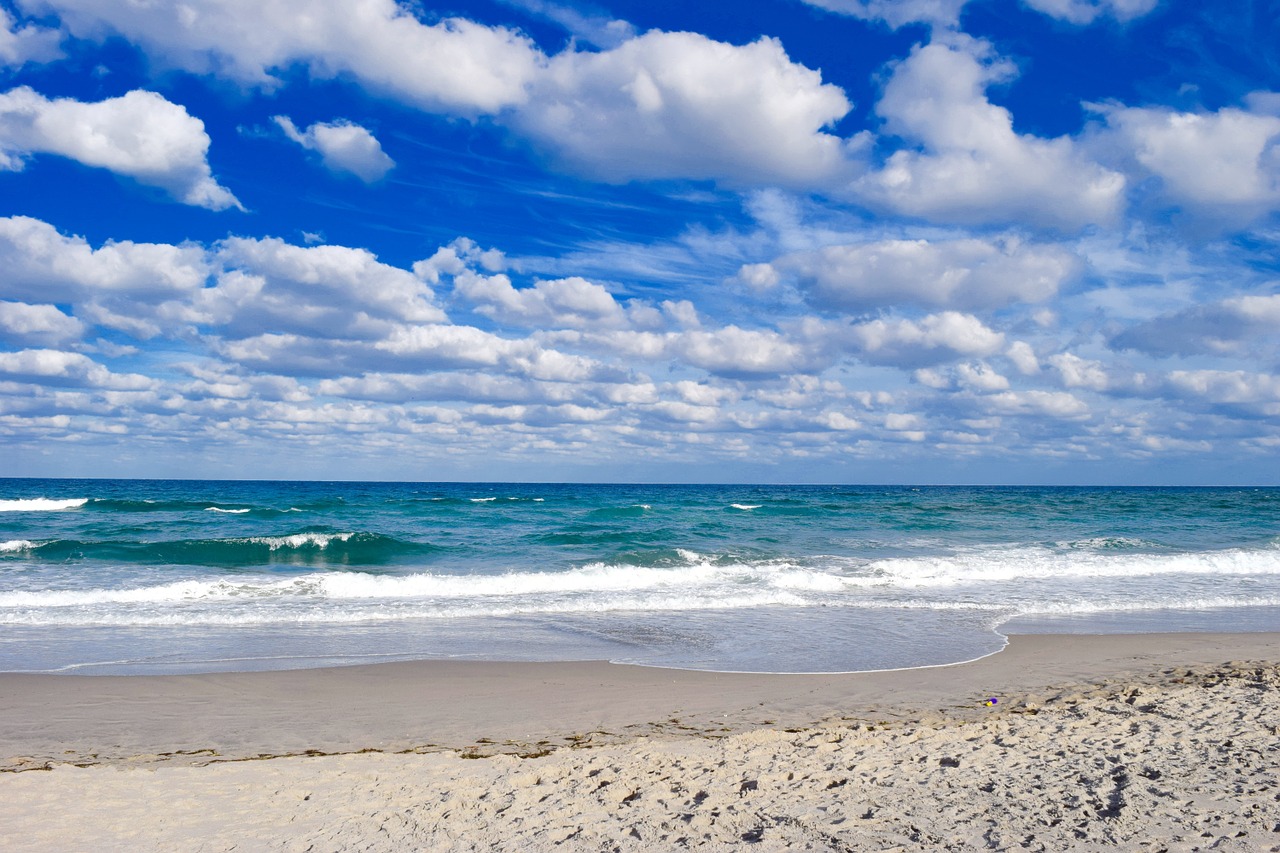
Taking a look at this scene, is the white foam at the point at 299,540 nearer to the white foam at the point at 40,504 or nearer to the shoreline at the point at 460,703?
the shoreline at the point at 460,703

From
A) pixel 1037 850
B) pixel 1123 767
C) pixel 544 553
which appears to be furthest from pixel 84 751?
pixel 544 553

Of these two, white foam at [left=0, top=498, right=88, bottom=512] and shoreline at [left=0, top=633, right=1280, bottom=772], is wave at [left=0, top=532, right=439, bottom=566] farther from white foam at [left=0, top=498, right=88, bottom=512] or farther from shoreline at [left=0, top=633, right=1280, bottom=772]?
white foam at [left=0, top=498, right=88, bottom=512]

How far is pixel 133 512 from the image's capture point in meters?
41.1

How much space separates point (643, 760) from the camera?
251 inches

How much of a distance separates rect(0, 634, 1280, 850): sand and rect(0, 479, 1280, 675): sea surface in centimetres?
150

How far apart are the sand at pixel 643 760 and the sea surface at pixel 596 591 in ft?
4.93

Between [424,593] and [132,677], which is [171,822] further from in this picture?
[424,593]

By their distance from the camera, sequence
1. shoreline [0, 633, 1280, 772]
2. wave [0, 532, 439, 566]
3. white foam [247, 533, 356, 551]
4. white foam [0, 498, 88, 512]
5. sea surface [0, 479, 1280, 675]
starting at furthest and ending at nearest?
white foam [0, 498, 88, 512] < white foam [247, 533, 356, 551] < wave [0, 532, 439, 566] < sea surface [0, 479, 1280, 675] < shoreline [0, 633, 1280, 772]

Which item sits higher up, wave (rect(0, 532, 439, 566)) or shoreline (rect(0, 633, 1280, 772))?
shoreline (rect(0, 633, 1280, 772))

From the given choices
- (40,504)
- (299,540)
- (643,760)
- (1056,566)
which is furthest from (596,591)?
(40,504)

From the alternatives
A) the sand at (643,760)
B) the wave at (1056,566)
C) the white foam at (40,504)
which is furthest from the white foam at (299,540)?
the white foam at (40,504)

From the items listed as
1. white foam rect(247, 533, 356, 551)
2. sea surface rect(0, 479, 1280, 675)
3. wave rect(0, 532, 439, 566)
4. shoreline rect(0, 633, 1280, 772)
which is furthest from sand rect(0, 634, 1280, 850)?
white foam rect(247, 533, 356, 551)

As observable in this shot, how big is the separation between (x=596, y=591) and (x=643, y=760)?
441 inches

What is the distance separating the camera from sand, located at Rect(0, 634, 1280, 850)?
5.00 meters
